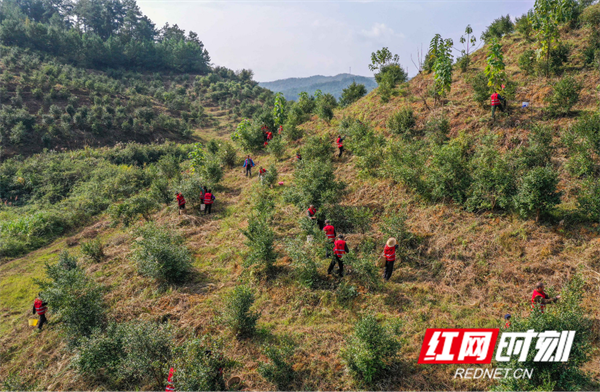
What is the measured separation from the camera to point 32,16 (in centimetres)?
7519

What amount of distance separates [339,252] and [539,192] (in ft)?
18.9

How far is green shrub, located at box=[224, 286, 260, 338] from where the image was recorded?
283 inches

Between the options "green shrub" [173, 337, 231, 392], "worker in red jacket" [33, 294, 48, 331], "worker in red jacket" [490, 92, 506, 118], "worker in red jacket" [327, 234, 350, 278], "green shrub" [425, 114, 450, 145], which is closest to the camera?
"green shrub" [173, 337, 231, 392]

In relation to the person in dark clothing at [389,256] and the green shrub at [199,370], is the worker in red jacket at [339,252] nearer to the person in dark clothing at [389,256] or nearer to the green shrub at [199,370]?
the person in dark clothing at [389,256]

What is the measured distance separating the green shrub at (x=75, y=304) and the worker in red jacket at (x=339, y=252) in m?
6.67

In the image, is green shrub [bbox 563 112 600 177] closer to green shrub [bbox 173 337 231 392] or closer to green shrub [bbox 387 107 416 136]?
green shrub [bbox 387 107 416 136]

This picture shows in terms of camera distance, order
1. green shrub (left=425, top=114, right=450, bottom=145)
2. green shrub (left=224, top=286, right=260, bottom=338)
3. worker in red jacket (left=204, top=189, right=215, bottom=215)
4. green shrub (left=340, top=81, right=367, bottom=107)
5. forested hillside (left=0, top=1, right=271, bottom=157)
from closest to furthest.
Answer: green shrub (left=224, top=286, right=260, bottom=338) → green shrub (left=425, top=114, right=450, bottom=145) → worker in red jacket (left=204, top=189, right=215, bottom=215) → green shrub (left=340, top=81, right=367, bottom=107) → forested hillside (left=0, top=1, right=271, bottom=157)

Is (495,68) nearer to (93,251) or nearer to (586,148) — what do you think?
(586,148)

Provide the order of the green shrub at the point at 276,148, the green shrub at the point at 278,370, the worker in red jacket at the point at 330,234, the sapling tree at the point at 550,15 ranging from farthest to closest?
the green shrub at the point at 276,148 → the sapling tree at the point at 550,15 → the worker in red jacket at the point at 330,234 → the green shrub at the point at 278,370

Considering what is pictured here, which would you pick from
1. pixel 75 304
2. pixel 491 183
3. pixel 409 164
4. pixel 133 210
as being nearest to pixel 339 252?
pixel 409 164

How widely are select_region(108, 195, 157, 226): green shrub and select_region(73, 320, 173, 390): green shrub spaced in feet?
28.0

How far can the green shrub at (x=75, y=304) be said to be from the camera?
7.76 m

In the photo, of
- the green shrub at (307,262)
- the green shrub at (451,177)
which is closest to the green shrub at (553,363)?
the green shrub at (307,262)
